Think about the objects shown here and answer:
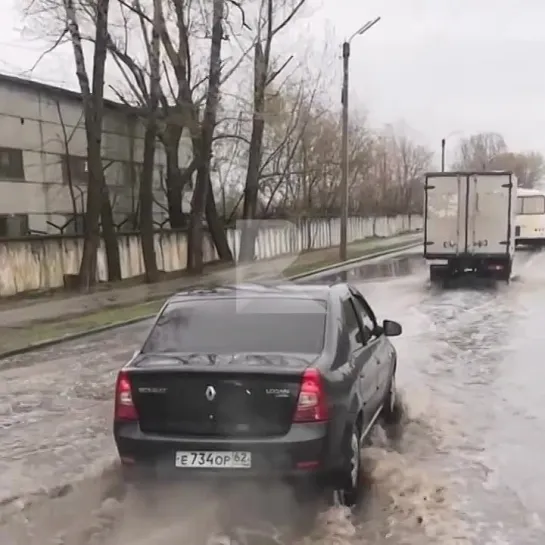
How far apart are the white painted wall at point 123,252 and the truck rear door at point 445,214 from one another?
9125mm

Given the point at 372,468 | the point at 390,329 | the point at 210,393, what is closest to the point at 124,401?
the point at 210,393

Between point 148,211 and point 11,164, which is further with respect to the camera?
point 11,164

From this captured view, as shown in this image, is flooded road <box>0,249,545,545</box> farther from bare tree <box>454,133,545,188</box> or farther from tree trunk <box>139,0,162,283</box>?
bare tree <box>454,133,545,188</box>

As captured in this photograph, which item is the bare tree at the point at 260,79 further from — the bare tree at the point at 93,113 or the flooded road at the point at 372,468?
the flooded road at the point at 372,468

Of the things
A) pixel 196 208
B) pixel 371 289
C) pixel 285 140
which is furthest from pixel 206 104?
pixel 285 140

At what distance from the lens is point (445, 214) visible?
930 inches

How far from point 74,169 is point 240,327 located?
75.9ft

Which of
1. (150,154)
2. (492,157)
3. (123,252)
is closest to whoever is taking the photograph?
(150,154)

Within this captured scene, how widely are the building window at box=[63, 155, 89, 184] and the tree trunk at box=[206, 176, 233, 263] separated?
4.64 meters

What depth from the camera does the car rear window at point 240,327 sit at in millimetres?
5891

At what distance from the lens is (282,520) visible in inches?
214

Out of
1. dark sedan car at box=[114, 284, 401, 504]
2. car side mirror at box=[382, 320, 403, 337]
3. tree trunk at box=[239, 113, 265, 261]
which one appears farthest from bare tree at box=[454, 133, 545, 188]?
dark sedan car at box=[114, 284, 401, 504]

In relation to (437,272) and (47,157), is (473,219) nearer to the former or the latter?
(437,272)

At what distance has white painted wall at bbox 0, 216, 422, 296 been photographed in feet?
69.1
